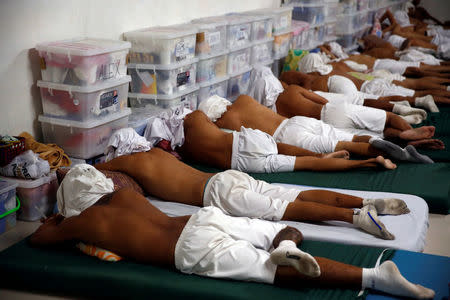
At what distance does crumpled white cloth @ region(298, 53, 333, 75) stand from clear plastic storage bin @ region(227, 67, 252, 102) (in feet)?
1.91

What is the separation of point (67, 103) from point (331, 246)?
1.77 meters

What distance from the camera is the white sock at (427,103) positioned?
444cm

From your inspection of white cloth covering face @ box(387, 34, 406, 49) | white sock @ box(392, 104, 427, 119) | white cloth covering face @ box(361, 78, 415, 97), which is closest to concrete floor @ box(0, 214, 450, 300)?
white sock @ box(392, 104, 427, 119)

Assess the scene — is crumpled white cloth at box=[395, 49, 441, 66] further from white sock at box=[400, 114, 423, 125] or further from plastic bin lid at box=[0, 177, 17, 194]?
plastic bin lid at box=[0, 177, 17, 194]

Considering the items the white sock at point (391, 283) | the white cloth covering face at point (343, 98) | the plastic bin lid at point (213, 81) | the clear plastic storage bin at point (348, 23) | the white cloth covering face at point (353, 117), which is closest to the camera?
the white sock at point (391, 283)

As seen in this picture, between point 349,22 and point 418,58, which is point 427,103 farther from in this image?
point 349,22

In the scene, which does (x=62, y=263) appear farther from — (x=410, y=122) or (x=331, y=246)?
(x=410, y=122)

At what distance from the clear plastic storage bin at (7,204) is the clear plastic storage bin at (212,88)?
185 cm

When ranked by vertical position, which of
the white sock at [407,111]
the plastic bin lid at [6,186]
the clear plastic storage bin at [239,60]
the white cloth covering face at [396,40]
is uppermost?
the clear plastic storage bin at [239,60]

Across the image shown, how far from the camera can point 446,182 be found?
299 cm

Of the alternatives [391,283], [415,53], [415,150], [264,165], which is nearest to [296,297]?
[391,283]

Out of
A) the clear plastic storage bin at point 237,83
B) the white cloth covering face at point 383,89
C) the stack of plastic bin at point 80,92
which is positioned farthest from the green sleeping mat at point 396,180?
the white cloth covering face at point 383,89

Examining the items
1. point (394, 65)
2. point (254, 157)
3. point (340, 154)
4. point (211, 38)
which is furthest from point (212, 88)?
point (394, 65)

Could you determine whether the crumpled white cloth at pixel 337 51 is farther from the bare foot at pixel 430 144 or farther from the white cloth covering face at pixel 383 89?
the bare foot at pixel 430 144
